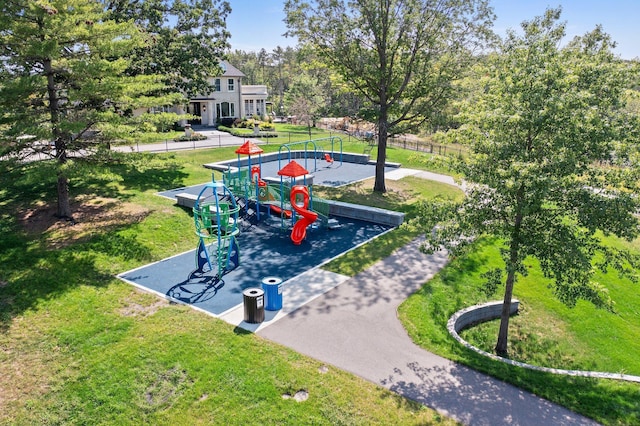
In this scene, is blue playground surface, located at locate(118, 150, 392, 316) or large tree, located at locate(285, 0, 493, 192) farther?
large tree, located at locate(285, 0, 493, 192)

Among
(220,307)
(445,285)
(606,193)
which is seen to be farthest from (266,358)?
(606,193)

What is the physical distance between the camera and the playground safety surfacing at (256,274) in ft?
35.4

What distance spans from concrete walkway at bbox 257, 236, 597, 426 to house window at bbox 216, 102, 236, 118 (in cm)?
4278

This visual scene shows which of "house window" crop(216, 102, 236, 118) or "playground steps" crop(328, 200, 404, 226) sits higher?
"house window" crop(216, 102, 236, 118)

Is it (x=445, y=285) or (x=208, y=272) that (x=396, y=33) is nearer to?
(x=445, y=285)

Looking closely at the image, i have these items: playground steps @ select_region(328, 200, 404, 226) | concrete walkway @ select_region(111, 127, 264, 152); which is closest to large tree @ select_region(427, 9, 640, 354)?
playground steps @ select_region(328, 200, 404, 226)

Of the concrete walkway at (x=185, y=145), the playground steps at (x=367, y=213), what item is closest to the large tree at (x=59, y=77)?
the playground steps at (x=367, y=213)

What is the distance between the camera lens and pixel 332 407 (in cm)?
716

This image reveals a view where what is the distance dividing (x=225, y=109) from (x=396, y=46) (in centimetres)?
3542

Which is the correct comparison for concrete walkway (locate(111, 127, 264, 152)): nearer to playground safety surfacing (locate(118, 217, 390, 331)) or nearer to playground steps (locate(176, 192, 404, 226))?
playground steps (locate(176, 192, 404, 226))

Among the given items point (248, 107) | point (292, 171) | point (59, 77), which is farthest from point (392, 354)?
point (248, 107)

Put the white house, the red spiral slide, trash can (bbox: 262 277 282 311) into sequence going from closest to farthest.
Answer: trash can (bbox: 262 277 282 311) → the red spiral slide → the white house

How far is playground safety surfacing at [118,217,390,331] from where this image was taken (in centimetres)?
1078

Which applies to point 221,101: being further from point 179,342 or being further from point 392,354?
point 392,354
